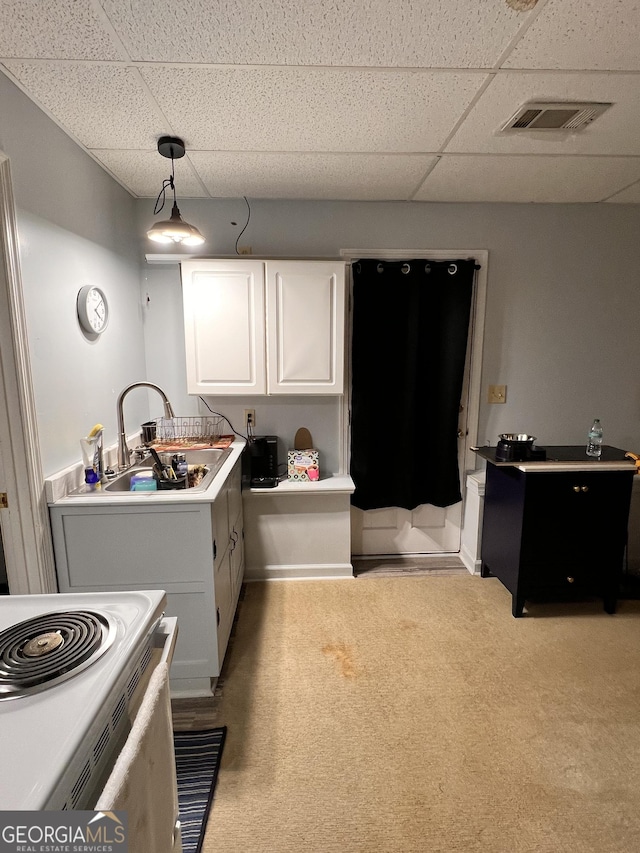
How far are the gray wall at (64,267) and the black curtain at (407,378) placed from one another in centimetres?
148

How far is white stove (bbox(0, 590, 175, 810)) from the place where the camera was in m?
0.62

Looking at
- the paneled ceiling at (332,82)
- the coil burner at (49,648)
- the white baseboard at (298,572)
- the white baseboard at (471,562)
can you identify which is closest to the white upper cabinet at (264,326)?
the paneled ceiling at (332,82)

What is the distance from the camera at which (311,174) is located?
2332mm

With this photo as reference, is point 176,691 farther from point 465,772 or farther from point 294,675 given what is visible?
point 465,772

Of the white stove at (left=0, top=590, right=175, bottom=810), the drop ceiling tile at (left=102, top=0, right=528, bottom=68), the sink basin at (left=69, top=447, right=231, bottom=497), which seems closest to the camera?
the white stove at (left=0, top=590, right=175, bottom=810)

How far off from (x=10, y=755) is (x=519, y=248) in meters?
3.33

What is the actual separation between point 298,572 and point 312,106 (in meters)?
2.56

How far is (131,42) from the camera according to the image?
1354 mm

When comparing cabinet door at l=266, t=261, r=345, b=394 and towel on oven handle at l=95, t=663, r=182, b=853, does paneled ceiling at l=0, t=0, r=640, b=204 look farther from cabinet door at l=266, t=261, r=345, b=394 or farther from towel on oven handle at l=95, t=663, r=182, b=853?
towel on oven handle at l=95, t=663, r=182, b=853

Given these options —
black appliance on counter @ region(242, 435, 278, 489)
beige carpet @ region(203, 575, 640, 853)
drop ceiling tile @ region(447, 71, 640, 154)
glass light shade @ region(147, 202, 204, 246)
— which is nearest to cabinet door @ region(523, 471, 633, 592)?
beige carpet @ region(203, 575, 640, 853)

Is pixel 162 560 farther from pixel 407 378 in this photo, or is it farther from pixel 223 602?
pixel 407 378

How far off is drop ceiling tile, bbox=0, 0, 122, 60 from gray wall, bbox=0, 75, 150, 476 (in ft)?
0.71

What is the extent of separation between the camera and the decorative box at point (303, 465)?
111 inches

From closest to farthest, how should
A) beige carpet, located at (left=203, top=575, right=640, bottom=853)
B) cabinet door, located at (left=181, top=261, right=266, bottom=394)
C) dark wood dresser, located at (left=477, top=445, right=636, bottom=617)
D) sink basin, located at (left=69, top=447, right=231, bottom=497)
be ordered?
beige carpet, located at (left=203, top=575, right=640, bottom=853)
sink basin, located at (left=69, top=447, right=231, bottom=497)
dark wood dresser, located at (left=477, top=445, right=636, bottom=617)
cabinet door, located at (left=181, top=261, right=266, bottom=394)
